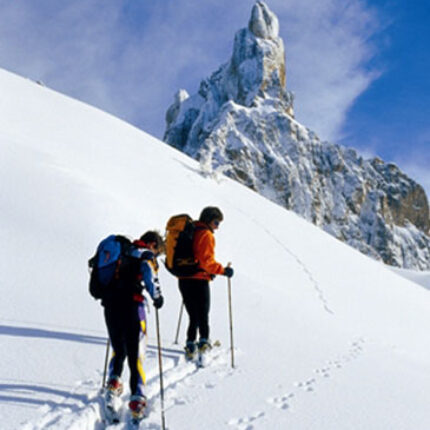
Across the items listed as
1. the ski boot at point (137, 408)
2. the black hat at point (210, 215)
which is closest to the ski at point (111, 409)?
the ski boot at point (137, 408)

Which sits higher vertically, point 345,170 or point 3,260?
point 345,170

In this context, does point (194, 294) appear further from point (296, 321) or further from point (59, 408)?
point (296, 321)

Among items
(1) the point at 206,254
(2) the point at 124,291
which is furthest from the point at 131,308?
(1) the point at 206,254

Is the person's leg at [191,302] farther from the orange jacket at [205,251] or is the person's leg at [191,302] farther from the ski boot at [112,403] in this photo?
the ski boot at [112,403]

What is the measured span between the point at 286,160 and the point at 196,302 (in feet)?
354

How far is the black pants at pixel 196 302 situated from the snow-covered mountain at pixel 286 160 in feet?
289

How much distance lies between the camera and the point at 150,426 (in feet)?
10.2

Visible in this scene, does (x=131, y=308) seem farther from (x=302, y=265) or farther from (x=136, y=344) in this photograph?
(x=302, y=265)

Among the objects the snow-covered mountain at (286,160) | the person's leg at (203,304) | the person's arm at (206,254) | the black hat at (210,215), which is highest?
the snow-covered mountain at (286,160)

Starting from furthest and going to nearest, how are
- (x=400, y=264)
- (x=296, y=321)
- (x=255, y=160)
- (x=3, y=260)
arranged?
(x=400, y=264) < (x=255, y=160) < (x=296, y=321) < (x=3, y=260)

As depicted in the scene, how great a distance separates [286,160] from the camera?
358 feet

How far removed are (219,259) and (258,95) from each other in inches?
4668

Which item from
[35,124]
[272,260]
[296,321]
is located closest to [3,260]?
[296,321]

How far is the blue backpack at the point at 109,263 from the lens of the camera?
336 cm
